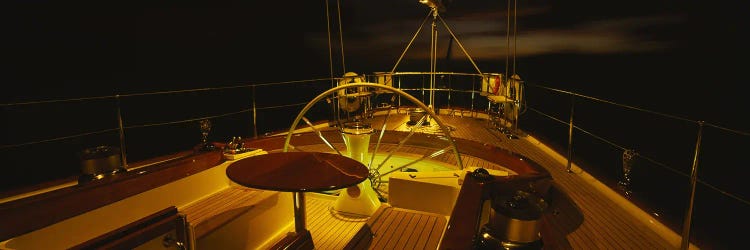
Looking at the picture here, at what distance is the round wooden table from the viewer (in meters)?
1.39

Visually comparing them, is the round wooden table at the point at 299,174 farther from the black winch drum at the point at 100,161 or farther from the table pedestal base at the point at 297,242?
the black winch drum at the point at 100,161

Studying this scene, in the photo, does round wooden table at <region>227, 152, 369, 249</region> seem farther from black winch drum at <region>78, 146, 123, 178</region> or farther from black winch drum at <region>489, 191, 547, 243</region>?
black winch drum at <region>78, 146, 123, 178</region>

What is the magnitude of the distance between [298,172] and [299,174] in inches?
1.1

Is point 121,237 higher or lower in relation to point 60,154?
higher

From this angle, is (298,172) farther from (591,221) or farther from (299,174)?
(591,221)

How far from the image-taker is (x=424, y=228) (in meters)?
1.93

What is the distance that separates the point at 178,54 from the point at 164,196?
70.3ft

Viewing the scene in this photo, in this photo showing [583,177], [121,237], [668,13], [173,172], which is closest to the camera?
[121,237]

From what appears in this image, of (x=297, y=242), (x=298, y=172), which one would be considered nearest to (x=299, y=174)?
(x=298, y=172)

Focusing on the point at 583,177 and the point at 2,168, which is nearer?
the point at 583,177

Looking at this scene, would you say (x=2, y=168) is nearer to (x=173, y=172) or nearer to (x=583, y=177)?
(x=173, y=172)

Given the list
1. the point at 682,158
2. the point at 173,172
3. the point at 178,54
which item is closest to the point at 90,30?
the point at 178,54

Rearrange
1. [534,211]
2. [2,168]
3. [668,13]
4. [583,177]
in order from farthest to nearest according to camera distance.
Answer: [668,13] < [2,168] < [583,177] < [534,211]

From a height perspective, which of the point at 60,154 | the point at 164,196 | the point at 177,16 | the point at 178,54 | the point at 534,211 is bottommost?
the point at 60,154
